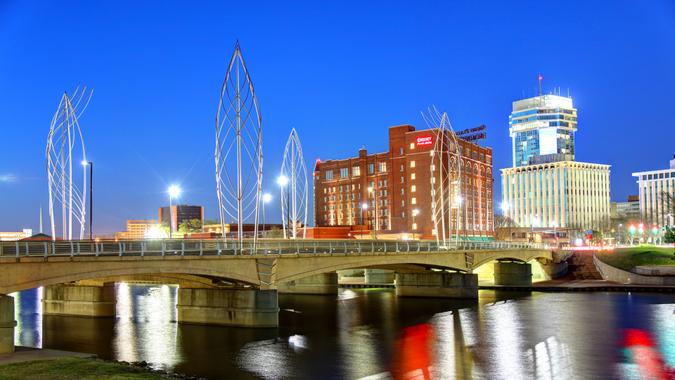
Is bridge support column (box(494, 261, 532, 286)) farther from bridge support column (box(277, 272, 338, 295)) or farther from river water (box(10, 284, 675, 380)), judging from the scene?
bridge support column (box(277, 272, 338, 295))

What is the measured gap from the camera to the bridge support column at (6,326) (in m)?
38.7

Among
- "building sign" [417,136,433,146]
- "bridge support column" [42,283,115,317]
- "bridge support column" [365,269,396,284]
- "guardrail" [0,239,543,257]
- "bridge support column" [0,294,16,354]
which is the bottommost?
"bridge support column" [365,269,396,284]

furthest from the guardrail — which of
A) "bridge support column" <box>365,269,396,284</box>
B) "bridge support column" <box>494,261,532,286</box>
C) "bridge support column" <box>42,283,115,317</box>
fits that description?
"bridge support column" <box>365,269,396,284</box>

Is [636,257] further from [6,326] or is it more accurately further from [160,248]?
[6,326]

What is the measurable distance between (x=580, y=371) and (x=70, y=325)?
151 feet

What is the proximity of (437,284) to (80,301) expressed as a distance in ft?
157

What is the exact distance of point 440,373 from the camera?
41.1 metres

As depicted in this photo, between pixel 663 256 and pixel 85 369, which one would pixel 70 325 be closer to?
pixel 85 369

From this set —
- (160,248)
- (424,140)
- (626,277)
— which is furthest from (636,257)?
(160,248)

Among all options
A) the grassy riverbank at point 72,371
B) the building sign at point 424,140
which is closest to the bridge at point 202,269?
the grassy riverbank at point 72,371

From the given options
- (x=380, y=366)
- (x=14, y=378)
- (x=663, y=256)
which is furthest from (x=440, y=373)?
(x=663, y=256)

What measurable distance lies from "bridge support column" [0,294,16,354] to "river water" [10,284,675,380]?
8450mm

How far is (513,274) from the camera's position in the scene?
382ft

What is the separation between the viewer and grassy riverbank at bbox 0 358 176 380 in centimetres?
3244
